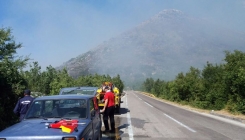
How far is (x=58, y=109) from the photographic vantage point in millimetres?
6051

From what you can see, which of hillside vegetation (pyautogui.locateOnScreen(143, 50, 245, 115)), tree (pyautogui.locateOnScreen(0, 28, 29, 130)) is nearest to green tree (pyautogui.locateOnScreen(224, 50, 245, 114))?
hillside vegetation (pyautogui.locateOnScreen(143, 50, 245, 115))

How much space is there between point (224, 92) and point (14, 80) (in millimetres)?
16765

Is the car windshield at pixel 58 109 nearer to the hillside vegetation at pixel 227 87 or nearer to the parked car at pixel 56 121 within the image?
the parked car at pixel 56 121

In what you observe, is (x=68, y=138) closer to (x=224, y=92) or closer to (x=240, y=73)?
(x=240, y=73)

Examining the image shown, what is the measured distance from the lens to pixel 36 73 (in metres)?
27.5

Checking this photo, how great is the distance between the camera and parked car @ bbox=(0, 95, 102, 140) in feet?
14.8

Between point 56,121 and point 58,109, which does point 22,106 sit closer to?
point 58,109

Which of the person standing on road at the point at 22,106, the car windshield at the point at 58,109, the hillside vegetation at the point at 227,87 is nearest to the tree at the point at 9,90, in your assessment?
the person standing on road at the point at 22,106

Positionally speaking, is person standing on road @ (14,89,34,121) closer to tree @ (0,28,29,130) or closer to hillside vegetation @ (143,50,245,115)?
tree @ (0,28,29,130)

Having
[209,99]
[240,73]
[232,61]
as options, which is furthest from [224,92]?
[209,99]

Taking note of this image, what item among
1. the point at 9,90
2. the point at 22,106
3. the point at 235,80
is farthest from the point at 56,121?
the point at 235,80

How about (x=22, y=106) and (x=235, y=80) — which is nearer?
(x=22, y=106)

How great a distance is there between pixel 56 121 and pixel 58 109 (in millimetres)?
799

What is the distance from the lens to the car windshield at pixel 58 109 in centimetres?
589
